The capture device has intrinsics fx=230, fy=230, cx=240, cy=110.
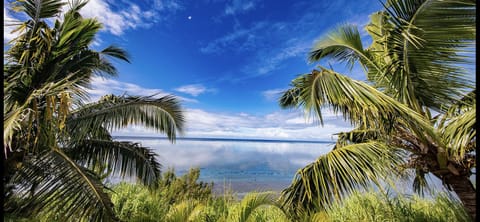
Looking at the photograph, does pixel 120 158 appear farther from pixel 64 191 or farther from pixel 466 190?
pixel 466 190

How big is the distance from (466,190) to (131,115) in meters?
5.20

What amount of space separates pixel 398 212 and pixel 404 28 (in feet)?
11.9

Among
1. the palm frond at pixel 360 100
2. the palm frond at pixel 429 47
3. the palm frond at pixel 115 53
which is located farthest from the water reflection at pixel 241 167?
the palm frond at pixel 115 53

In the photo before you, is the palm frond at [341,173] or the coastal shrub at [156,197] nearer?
the palm frond at [341,173]

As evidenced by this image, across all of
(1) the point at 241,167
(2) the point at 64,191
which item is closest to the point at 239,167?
(1) the point at 241,167

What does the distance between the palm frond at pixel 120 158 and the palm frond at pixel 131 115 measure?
19.3 inches

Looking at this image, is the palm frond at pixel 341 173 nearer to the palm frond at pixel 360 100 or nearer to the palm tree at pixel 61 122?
the palm frond at pixel 360 100

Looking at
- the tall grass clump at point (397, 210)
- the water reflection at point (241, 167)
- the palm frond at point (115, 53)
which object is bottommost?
the water reflection at point (241, 167)

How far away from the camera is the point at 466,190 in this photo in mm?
3080

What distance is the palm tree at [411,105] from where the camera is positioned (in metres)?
2.48

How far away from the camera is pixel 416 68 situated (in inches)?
126

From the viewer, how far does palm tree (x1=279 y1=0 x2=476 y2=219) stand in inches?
97.6

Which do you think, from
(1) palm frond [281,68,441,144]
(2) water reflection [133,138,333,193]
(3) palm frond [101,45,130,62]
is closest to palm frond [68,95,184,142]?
(2) water reflection [133,138,333,193]

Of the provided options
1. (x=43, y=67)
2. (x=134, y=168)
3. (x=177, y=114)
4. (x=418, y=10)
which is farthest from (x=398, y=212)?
(x=43, y=67)
